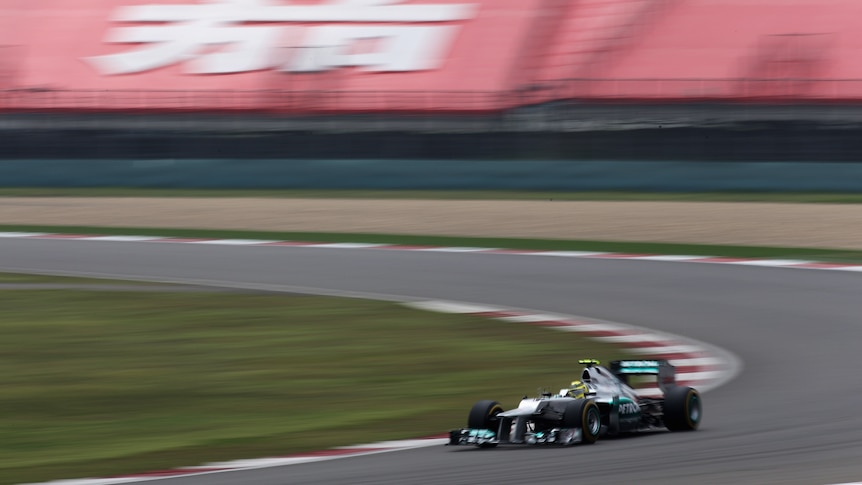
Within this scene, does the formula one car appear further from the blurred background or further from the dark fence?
the dark fence

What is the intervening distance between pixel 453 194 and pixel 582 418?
64.9 ft

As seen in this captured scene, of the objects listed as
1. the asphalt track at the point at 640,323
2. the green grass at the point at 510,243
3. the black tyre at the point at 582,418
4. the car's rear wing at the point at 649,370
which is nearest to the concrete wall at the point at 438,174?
the green grass at the point at 510,243

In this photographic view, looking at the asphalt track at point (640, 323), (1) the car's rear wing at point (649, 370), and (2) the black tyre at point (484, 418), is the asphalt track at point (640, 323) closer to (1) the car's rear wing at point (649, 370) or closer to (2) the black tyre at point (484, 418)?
(2) the black tyre at point (484, 418)

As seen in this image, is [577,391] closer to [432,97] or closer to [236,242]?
[236,242]

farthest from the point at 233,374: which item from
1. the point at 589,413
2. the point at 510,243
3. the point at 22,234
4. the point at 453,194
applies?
the point at 453,194

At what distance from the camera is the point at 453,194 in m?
26.3

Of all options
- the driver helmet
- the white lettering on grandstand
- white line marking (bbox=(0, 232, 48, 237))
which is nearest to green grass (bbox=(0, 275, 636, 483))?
the driver helmet

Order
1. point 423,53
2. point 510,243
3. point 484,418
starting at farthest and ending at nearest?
1. point 423,53
2. point 510,243
3. point 484,418

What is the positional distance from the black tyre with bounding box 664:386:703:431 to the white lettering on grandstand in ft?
85.4

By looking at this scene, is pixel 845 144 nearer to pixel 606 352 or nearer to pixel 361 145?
pixel 361 145

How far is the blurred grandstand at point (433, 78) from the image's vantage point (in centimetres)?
2664

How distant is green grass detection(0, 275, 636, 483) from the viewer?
7457 millimetres

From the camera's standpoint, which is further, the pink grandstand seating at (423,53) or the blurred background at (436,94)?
the pink grandstand seating at (423,53)

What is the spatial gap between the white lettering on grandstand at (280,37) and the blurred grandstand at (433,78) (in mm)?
48
